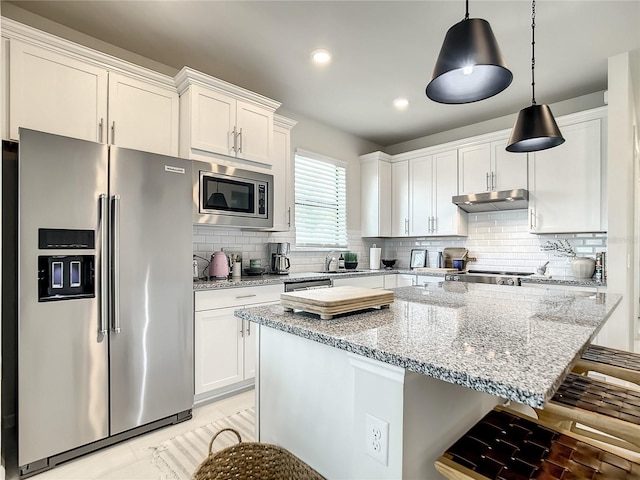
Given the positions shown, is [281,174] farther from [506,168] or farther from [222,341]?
[506,168]

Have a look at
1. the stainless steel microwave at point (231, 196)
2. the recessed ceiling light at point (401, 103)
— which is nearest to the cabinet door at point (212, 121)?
the stainless steel microwave at point (231, 196)

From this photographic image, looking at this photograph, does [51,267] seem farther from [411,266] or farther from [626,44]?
[626,44]

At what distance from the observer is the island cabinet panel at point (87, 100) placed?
2121mm

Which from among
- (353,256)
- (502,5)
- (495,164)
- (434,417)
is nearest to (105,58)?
(502,5)

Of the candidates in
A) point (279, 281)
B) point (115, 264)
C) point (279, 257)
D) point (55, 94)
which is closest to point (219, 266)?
point (279, 281)

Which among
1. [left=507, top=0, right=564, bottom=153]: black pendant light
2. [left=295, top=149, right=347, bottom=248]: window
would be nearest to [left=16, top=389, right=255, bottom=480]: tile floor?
[left=295, top=149, right=347, bottom=248]: window

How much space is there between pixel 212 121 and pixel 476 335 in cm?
261

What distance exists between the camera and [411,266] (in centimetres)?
476

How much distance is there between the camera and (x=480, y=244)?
4.29m

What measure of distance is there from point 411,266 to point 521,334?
3775mm

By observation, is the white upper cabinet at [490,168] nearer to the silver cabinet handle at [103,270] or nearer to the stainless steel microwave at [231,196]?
the stainless steel microwave at [231,196]

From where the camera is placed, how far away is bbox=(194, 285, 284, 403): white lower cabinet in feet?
8.54

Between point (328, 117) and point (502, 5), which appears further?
point (328, 117)

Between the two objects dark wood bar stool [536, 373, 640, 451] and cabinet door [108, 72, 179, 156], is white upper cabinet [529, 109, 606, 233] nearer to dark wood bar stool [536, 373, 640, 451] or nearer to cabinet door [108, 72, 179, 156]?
dark wood bar stool [536, 373, 640, 451]
